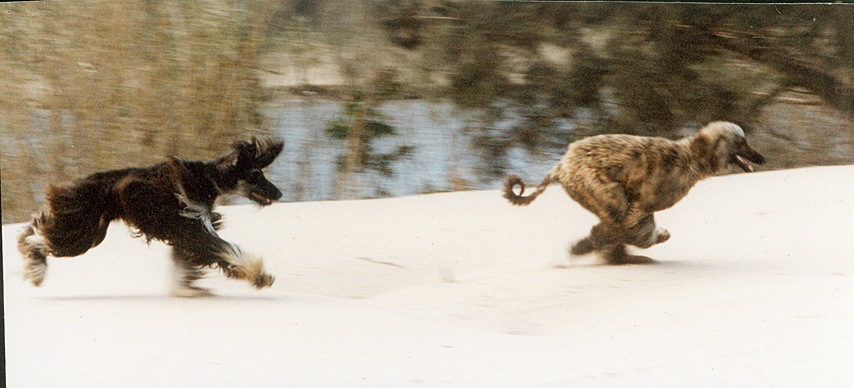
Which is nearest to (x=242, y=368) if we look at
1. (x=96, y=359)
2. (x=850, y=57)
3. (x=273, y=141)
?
(x=96, y=359)

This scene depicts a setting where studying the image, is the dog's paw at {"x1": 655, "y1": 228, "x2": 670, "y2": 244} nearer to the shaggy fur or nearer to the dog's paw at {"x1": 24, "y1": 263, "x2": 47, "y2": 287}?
the shaggy fur

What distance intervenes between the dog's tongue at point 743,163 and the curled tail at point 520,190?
906mm

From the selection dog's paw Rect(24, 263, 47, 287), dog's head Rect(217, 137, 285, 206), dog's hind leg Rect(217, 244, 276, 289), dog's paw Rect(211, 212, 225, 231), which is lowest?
dog's paw Rect(24, 263, 47, 287)

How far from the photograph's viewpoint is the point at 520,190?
17.4ft

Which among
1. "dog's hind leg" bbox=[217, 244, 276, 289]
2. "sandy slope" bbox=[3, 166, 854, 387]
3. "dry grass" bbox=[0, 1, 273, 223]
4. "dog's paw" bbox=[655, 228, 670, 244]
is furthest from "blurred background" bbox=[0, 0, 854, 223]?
"dog's paw" bbox=[655, 228, 670, 244]

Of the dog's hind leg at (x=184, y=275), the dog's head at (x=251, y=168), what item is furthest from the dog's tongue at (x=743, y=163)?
the dog's hind leg at (x=184, y=275)

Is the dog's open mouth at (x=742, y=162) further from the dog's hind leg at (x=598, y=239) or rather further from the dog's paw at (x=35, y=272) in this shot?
the dog's paw at (x=35, y=272)

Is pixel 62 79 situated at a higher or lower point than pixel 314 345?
higher

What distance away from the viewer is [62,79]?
5219mm

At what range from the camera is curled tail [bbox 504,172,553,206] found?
529 cm

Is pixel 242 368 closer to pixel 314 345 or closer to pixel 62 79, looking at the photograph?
pixel 314 345

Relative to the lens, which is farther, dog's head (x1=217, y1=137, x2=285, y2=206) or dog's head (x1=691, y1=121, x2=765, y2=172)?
dog's head (x1=691, y1=121, x2=765, y2=172)

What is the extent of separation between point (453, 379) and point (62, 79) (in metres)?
2.30

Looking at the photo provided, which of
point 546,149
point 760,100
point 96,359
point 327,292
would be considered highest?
point 760,100
